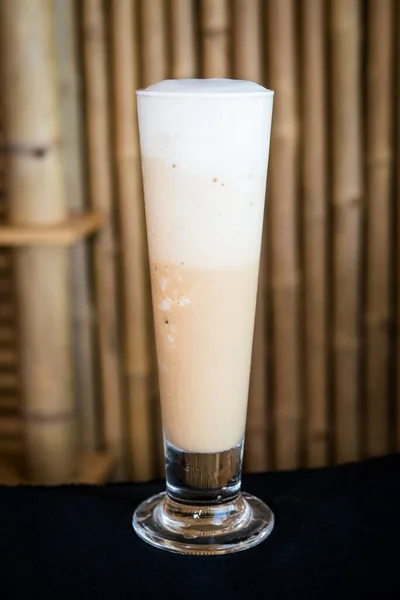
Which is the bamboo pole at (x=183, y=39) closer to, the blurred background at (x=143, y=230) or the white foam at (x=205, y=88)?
the blurred background at (x=143, y=230)

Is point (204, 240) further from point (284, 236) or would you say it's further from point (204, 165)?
point (284, 236)

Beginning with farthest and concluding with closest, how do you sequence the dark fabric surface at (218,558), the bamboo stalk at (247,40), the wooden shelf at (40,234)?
1. the bamboo stalk at (247,40)
2. the wooden shelf at (40,234)
3. the dark fabric surface at (218,558)

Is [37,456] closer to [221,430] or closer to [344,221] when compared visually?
[344,221]

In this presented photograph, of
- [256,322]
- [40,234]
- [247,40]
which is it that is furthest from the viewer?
[256,322]

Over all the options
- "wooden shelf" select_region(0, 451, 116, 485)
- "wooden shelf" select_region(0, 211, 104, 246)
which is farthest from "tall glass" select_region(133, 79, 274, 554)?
"wooden shelf" select_region(0, 451, 116, 485)

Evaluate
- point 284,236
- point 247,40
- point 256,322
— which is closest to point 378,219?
point 284,236

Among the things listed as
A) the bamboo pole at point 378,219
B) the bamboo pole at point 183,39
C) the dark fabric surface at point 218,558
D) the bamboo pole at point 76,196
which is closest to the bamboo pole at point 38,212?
the bamboo pole at point 76,196

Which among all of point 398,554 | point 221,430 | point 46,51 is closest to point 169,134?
point 221,430
